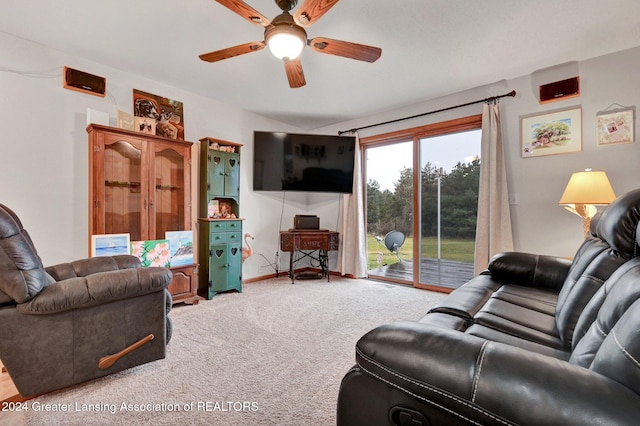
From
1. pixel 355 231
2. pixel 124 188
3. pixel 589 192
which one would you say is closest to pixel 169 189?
pixel 124 188

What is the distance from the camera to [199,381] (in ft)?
5.99

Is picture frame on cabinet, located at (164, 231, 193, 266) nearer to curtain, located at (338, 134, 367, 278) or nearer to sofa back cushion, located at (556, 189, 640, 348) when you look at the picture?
curtain, located at (338, 134, 367, 278)

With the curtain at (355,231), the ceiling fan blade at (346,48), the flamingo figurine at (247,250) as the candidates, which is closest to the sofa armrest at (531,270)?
the ceiling fan blade at (346,48)

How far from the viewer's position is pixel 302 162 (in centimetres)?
451

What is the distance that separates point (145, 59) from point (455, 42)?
2.92 metres

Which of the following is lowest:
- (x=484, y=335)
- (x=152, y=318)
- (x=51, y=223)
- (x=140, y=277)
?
(x=152, y=318)

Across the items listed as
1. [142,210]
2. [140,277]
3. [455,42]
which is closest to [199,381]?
[140,277]

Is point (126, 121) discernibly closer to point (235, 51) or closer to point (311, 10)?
point (235, 51)

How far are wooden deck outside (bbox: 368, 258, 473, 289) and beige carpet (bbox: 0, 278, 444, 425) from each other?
0.78 metres

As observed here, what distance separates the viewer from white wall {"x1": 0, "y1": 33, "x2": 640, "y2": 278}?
8.41 feet

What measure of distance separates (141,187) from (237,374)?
2.21m

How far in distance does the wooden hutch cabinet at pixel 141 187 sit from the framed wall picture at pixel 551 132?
3798mm

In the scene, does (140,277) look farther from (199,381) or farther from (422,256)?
(422,256)

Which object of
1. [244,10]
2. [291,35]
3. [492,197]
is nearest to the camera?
[244,10]
